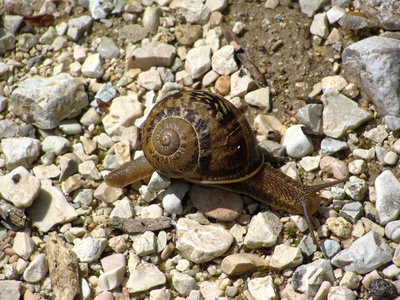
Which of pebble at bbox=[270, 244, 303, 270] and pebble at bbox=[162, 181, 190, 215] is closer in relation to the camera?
pebble at bbox=[270, 244, 303, 270]

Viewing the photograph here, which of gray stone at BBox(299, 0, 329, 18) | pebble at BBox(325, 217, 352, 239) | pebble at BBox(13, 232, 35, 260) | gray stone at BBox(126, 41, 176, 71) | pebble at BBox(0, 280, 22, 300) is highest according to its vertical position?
gray stone at BBox(299, 0, 329, 18)

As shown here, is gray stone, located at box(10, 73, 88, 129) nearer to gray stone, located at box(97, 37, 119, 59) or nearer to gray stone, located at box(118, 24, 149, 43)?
gray stone, located at box(97, 37, 119, 59)

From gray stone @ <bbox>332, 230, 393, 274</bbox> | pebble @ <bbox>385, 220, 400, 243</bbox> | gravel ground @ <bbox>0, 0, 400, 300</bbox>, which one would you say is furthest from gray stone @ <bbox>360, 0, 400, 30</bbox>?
gray stone @ <bbox>332, 230, 393, 274</bbox>

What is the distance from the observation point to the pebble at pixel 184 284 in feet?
10.8

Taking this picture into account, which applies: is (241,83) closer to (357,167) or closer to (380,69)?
(380,69)

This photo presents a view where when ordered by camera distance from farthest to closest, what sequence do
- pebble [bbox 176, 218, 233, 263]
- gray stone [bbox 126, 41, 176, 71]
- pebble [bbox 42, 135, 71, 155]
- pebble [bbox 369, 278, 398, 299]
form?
gray stone [bbox 126, 41, 176, 71]
pebble [bbox 42, 135, 71, 155]
pebble [bbox 176, 218, 233, 263]
pebble [bbox 369, 278, 398, 299]

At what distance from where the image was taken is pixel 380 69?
3.72m

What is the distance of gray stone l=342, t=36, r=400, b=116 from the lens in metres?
3.71

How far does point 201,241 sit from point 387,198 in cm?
181

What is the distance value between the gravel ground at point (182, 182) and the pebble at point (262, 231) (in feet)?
0.05

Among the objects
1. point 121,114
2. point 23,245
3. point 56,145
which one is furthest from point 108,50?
point 23,245

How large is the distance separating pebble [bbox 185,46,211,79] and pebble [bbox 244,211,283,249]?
6.05ft

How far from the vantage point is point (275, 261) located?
3.34m

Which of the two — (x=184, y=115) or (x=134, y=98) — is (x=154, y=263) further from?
(x=134, y=98)
